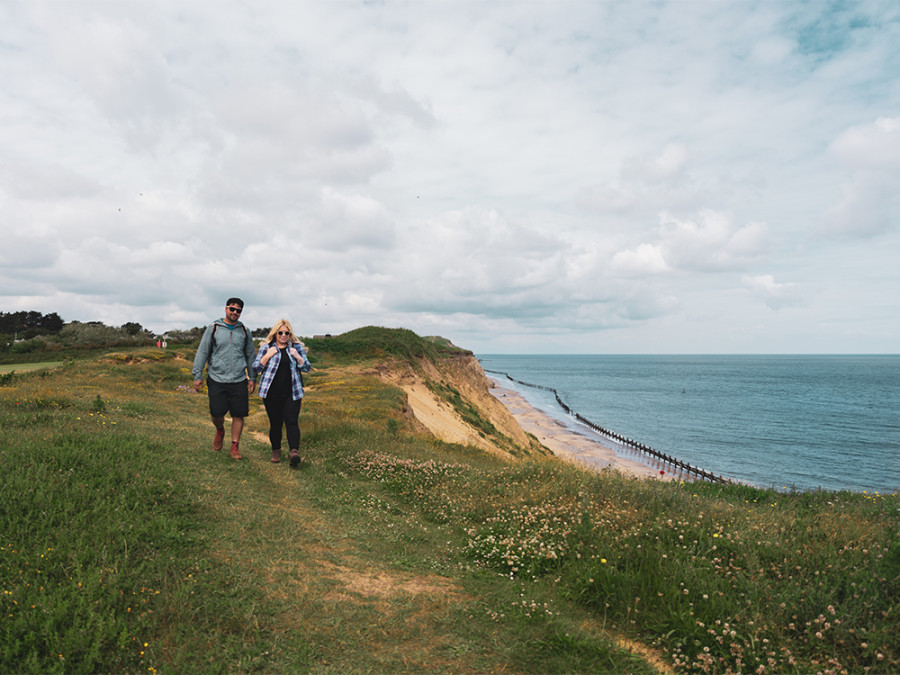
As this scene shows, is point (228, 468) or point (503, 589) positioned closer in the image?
point (503, 589)

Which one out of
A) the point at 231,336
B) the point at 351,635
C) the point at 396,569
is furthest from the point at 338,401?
the point at 351,635

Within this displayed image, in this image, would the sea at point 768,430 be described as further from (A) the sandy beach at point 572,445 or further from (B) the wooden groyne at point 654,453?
(A) the sandy beach at point 572,445

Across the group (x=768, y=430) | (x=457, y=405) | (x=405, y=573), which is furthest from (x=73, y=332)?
(x=768, y=430)

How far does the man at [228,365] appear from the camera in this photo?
9.16 metres

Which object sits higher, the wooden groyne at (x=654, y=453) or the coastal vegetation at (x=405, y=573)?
the coastal vegetation at (x=405, y=573)

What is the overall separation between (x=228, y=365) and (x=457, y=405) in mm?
30906

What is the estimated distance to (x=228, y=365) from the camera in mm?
9195

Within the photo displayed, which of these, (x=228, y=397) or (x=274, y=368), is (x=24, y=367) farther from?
(x=274, y=368)

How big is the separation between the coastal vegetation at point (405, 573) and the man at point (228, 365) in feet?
3.22

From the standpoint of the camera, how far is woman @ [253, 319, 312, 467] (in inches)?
377

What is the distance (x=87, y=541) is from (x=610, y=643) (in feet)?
16.9

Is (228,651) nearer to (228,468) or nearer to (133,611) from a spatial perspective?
(133,611)

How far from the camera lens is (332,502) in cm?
792

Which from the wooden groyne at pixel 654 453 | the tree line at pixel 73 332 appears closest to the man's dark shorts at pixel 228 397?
the wooden groyne at pixel 654 453
